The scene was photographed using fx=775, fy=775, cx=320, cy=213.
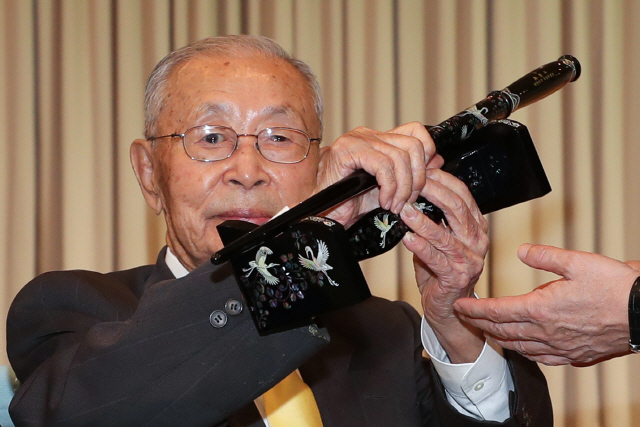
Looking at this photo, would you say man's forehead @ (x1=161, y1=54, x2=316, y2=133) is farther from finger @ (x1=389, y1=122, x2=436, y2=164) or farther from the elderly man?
finger @ (x1=389, y1=122, x2=436, y2=164)

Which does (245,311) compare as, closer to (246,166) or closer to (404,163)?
(404,163)

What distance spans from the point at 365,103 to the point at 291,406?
156 cm

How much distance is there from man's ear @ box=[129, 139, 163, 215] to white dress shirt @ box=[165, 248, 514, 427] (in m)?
0.56

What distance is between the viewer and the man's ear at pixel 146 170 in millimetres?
1865

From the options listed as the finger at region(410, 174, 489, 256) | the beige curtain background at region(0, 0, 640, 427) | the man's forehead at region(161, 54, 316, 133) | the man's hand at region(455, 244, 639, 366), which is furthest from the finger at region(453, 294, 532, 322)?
the beige curtain background at region(0, 0, 640, 427)

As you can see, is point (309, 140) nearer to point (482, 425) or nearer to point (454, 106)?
point (482, 425)

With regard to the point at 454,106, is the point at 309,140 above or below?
below

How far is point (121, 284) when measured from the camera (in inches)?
70.2

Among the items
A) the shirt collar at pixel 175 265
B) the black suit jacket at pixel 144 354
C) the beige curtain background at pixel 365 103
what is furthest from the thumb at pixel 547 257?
the beige curtain background at pixel 365 103

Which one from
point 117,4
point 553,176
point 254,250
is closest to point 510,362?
point 254,250

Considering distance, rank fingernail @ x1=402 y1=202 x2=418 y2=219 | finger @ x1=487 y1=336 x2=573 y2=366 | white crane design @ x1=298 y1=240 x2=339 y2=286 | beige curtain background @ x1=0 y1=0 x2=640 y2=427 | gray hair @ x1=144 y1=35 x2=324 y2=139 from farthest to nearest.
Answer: beige curtain background @ x1=0 y1=0 x2=640 y2=427
gray hair @ x1=144 y1=35 x2=324 y2=139
finger @ x1=487 y1=336 x2=573 y2=366
fingernail @ x1=402 y1=202 x2=418 y2=219
white crane design @ x1=298 y1=240 x2=339 y2=286

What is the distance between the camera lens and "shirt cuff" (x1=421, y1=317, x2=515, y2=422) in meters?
1.69

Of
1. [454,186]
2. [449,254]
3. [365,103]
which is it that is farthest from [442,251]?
[365,103]

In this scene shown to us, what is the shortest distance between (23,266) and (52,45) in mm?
834
